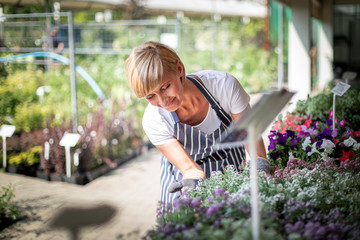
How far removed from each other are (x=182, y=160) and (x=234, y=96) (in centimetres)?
39

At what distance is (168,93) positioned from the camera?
5.41 feet

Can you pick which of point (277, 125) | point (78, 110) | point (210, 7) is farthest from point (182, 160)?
point (210, 7)

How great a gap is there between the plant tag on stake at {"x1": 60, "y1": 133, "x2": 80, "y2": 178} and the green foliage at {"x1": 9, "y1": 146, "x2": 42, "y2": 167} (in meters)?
0.43

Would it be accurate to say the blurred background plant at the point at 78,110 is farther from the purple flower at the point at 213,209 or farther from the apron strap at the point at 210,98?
the purple flower at the point at 213,209

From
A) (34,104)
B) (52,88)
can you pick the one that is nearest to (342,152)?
(34,104)

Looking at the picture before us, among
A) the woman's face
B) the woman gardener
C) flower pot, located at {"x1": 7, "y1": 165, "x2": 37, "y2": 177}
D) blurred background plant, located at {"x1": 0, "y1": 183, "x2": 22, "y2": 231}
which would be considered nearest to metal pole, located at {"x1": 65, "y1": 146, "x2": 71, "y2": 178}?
flower pot, located at {"x1": 7, "y1": 165, "x2": 37, "y2": 177}

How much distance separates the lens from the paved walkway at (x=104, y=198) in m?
2.97

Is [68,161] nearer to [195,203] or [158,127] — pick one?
[158,127]

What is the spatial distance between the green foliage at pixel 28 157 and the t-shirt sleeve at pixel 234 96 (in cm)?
304

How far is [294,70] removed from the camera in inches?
282

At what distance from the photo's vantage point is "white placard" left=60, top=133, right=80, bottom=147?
13.2 ft

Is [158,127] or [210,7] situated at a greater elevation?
[210,7]

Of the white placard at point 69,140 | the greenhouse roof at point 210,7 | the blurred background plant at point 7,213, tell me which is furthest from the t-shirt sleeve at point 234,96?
the greenhouse roof at point 210,7

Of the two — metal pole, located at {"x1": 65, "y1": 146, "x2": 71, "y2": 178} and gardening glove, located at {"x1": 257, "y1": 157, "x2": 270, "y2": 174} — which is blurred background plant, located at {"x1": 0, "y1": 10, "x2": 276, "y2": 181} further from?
gardening glove, located at {"x1": 257, "y1": 157, "x2": 270, "y2": 174}
